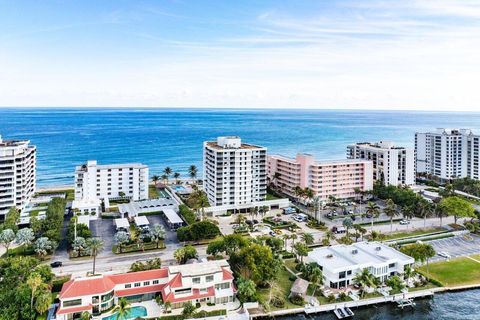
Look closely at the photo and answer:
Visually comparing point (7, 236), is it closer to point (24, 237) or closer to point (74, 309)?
point (24, 237)

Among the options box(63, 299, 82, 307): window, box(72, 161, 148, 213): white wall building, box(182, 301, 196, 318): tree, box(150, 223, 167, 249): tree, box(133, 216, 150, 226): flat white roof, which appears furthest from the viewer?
box(72, 161, 148, 213): white wall building

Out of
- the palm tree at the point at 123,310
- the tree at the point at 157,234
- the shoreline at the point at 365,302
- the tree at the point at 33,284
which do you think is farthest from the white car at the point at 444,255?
the tree at the point at 33,284

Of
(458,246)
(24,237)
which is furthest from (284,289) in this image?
(24,237)

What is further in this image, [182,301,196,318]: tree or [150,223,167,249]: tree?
[150,223,167,249]: tree

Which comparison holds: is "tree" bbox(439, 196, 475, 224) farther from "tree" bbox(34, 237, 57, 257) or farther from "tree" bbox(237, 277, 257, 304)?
"tree" bbox(34, 237, 57, 257)

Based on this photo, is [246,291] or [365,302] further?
[365,302]

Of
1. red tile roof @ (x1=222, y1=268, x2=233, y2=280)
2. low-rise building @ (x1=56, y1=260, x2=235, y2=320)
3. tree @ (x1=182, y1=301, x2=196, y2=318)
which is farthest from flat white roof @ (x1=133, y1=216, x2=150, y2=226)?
tree @ (x1=182, y1=301, x2=196, y2=318)
